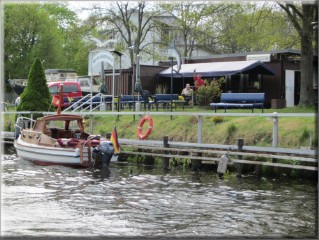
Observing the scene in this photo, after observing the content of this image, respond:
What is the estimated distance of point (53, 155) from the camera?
21406 mm

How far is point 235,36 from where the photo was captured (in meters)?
52.9

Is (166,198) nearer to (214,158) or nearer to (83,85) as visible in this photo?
(214,158)

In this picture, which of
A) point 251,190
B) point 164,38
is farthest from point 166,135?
point 164,38

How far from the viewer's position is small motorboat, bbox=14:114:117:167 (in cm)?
2058

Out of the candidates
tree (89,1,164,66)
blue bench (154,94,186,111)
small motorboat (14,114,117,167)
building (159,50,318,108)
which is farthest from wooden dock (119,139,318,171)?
tree (89,1,164,66)

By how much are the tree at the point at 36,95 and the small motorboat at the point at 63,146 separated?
14.9ft

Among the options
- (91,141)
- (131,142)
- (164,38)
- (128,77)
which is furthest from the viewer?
(164,38)

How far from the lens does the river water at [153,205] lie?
11.2 meters

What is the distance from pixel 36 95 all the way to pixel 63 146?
28.3ft

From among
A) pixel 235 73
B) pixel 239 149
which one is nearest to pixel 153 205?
pixel 239 149

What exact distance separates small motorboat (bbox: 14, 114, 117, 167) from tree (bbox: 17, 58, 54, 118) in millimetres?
4556

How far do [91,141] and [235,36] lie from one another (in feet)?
112

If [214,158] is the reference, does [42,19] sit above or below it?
above

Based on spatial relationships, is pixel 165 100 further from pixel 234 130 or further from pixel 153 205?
pixel 153 205
